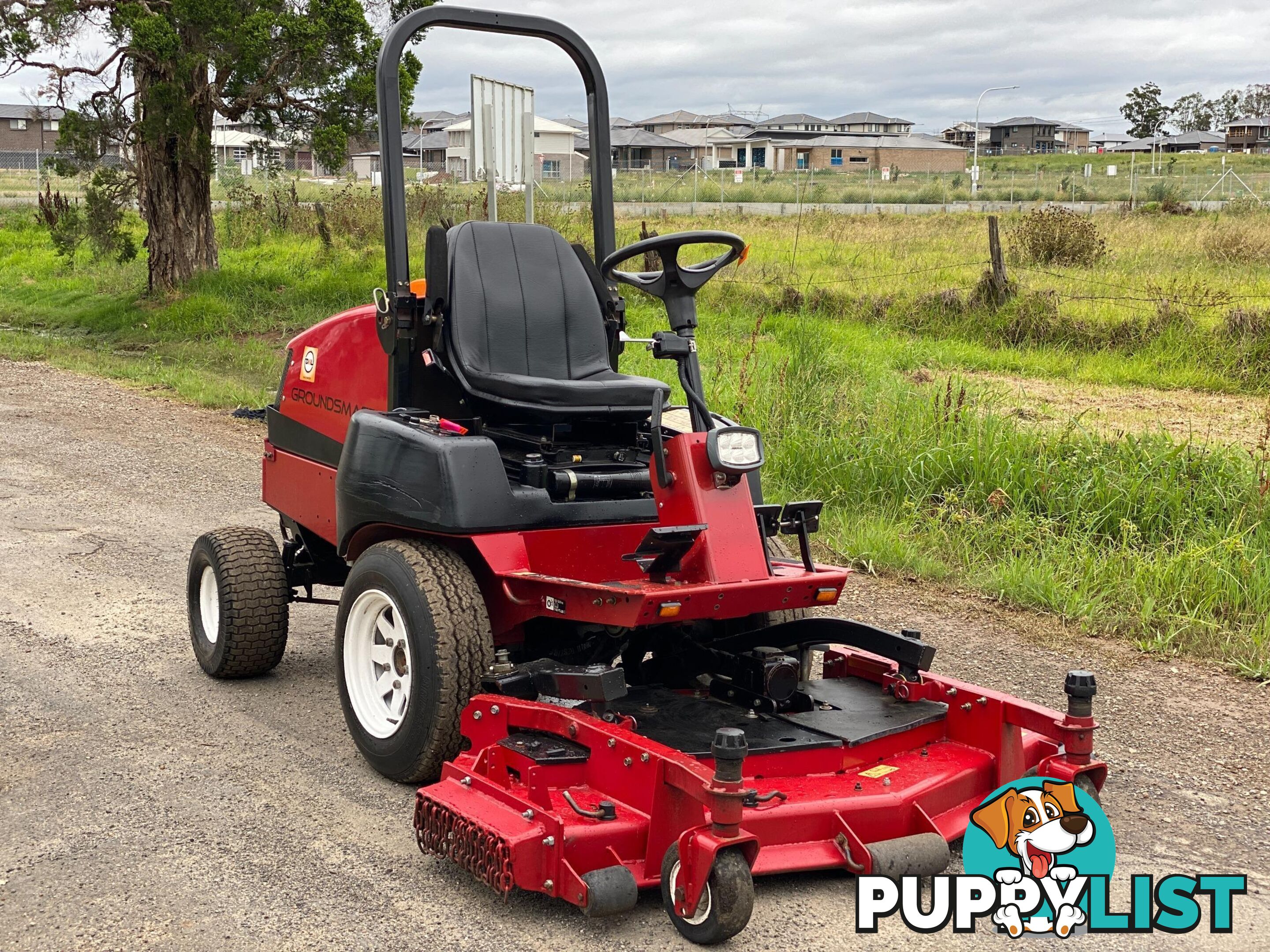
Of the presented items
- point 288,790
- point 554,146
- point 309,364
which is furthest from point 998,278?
point 554,146

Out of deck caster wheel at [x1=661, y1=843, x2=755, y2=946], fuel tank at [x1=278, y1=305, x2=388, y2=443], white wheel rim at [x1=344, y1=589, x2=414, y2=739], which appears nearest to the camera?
deck caster wheel at [x1=661, y1=843, x2=755, y2=946]

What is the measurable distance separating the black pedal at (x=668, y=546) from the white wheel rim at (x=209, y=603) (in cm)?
215

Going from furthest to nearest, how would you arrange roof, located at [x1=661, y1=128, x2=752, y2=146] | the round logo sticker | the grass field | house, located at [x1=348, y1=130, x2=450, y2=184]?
roof, located at [x1=661, y1=128, x2=752, y2=146], house, located at [x1=348, y1=130, x2=450, y2=184], the grass field, the round logo sticker

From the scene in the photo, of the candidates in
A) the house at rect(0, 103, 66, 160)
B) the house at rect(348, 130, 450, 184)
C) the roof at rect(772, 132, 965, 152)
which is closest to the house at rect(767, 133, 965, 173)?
the roof at rect(772, 132, 965, 152)

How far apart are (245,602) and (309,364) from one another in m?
0.93

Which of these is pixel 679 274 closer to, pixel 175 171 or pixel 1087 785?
pixel 1087 785

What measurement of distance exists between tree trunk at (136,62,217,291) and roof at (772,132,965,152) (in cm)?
7124

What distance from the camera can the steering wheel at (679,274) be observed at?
3924mm

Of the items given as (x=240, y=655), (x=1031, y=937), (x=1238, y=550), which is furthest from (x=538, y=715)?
(x=1238, y=550)

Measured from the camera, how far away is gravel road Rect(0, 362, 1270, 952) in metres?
3.18

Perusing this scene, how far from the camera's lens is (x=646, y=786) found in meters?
3.21

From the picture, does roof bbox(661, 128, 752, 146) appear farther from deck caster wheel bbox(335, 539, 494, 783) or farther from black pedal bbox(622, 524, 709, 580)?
black pedal bbox(622, 524, 709, 580)

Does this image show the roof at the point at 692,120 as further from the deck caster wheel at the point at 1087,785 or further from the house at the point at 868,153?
the deck caster wheel at the point at 1087,785

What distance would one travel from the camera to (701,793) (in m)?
2.99
